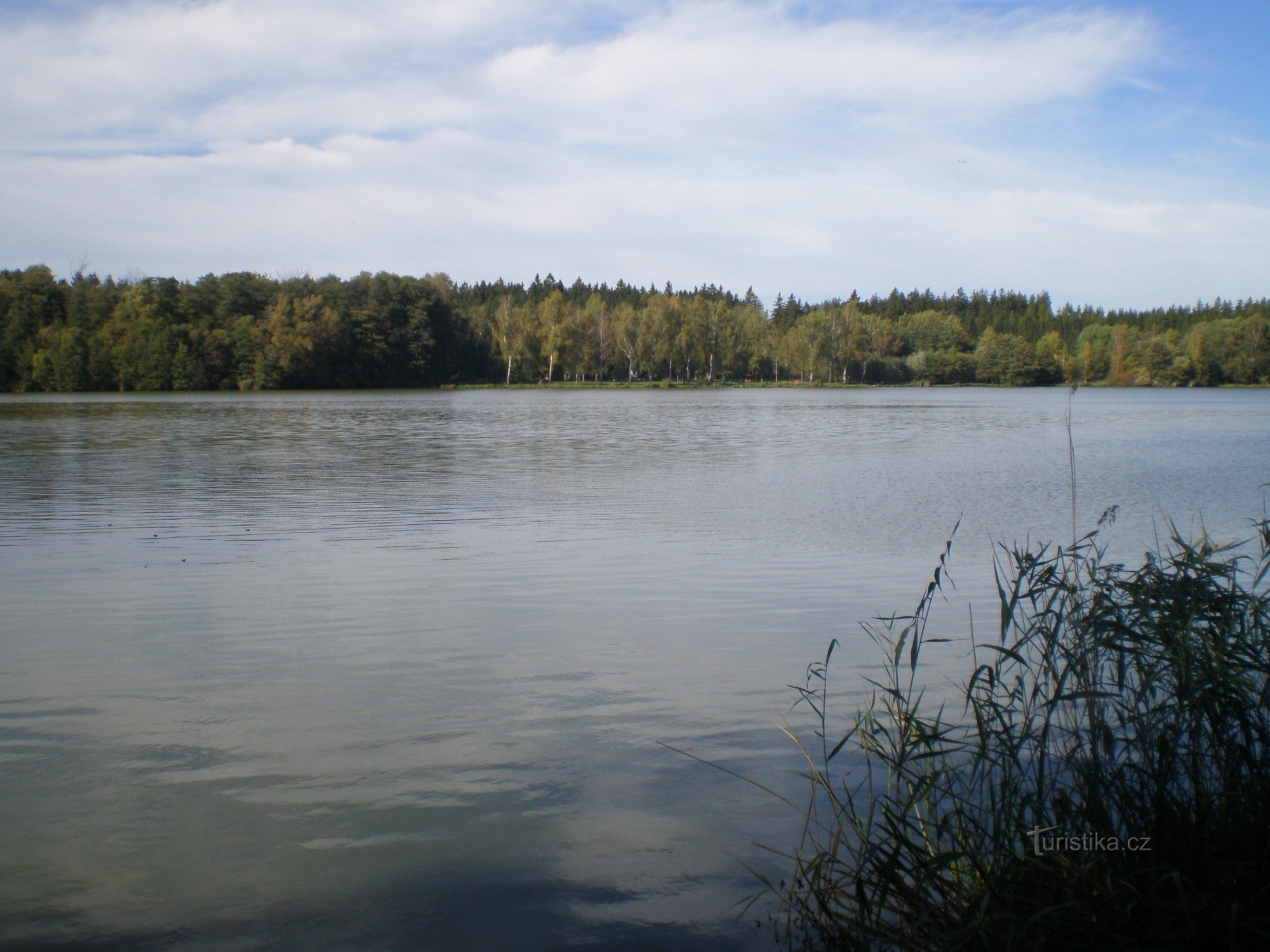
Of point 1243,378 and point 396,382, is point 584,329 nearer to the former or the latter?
point 396,382

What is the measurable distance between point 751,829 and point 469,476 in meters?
15.0

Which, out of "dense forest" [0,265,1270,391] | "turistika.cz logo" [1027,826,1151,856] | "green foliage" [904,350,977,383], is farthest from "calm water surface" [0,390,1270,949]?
"green foliage" [904,350,977,383]

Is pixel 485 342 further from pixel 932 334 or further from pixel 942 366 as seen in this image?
pixel 932 334

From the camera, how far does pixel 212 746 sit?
5008 mm

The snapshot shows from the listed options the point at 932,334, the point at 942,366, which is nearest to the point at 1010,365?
the point at 942,366

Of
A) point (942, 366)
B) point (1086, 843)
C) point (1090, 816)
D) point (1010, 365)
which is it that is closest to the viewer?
point (1086, 843)

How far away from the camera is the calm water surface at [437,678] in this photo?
12.0 ft

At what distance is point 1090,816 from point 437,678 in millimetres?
4200

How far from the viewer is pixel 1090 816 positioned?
10.7ft

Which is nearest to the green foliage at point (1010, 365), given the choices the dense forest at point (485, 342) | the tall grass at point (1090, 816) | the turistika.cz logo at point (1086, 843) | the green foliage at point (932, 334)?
the dense forest at point (485, 342)

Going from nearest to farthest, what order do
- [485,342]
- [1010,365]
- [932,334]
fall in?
1. [485,342]
2. [1010,365]
3. [932,334]

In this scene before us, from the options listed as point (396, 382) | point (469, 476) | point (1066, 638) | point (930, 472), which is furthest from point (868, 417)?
point (396, 382)

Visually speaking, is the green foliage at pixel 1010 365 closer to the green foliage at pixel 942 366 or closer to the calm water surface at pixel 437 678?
the green foliage at pixel 942 366

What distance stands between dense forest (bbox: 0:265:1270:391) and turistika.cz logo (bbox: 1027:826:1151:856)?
65913 mm
